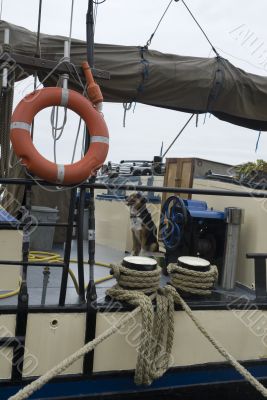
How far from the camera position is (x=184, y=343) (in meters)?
3.04

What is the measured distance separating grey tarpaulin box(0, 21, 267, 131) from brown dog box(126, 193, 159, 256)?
1.20m

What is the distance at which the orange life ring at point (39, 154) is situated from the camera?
2.77 meters

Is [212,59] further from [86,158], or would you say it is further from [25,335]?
[25,335]

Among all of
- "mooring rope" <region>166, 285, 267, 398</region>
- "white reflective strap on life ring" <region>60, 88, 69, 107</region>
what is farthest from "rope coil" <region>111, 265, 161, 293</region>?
"white reflective strap on life ring" <region>60, 88, 69, 107</region>

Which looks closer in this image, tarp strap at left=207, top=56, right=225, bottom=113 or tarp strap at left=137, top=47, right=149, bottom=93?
tarp strap at left=137, top=47, right=149, bottom=93

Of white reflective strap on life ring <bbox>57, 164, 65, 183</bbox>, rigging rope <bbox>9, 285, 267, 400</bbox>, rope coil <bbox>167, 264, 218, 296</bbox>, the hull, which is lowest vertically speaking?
the hull

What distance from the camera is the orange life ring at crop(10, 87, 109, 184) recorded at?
2.77 meters

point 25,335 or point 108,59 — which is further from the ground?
point 108,59

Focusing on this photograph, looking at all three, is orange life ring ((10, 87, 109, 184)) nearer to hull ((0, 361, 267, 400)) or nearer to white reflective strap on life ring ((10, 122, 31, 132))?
white reflective strap on life ring ((10, 122, 31, 132))

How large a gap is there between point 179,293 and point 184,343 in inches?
14.0

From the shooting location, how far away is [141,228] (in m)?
4.92

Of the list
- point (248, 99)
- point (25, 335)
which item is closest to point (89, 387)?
point (25, 335)

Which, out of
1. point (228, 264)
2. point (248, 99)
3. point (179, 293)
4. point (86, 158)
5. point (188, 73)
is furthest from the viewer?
point (248, 99)

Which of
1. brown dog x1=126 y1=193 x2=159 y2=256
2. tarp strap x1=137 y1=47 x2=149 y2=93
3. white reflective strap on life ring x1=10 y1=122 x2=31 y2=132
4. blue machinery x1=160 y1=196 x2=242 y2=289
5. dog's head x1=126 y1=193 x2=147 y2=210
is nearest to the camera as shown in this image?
white reflective strap on life ring x1=10 y1=122 x2=31 y2=132
